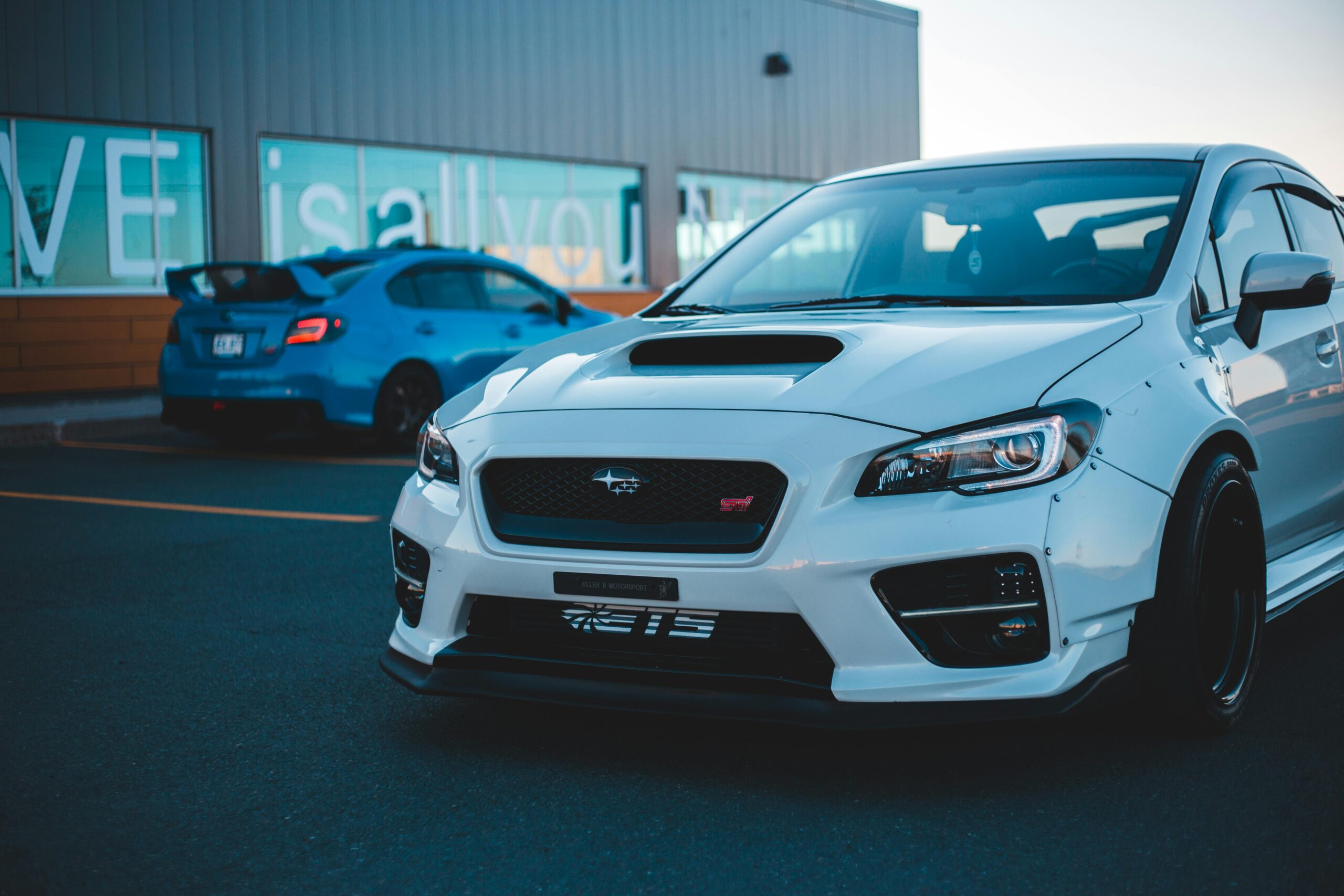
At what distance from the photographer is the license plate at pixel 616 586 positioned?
3043mm

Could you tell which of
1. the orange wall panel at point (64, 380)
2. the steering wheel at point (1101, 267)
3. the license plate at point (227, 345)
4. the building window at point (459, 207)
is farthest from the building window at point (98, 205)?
the steering wheel at point (1101, 267)

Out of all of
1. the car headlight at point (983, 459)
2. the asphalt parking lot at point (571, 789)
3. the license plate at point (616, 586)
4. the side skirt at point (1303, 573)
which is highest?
the car headlight at point (983, 459)

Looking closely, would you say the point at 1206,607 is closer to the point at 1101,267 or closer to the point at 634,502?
the point at 1101,267

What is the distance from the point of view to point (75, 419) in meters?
12.4

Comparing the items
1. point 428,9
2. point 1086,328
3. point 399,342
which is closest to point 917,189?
point 1086,328

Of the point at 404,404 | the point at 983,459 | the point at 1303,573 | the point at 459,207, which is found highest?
the point at 459,207

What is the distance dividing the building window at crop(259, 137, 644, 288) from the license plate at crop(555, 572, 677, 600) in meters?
13.4

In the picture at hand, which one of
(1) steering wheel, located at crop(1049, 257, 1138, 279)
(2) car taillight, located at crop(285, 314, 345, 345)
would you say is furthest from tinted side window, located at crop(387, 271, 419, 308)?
(1) steering wheel, located at crop(1049, 257, 1138, 279)

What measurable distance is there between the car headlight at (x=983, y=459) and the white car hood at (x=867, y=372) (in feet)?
0.14

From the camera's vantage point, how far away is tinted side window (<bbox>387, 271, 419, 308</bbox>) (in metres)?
10.5

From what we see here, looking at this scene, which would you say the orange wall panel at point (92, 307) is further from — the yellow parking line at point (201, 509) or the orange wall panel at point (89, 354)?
the yellow parking line at point (201, 509)

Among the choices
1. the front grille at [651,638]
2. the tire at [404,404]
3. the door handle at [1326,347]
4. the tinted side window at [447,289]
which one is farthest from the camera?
the tinted side window at [447,289]

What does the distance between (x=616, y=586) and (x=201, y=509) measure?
531cm

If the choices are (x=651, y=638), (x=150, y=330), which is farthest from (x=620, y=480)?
(x=150, y=330)
